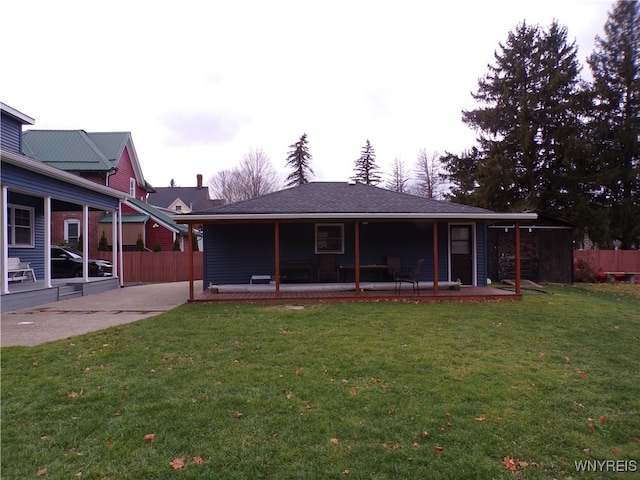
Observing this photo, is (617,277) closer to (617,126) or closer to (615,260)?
(615,260)

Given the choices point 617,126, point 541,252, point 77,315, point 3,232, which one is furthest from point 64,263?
point 617,126

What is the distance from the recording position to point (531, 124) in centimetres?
2088

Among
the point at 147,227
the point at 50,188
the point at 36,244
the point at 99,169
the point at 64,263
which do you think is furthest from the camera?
the point at 147,227

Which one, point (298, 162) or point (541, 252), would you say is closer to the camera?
point (541, 252)

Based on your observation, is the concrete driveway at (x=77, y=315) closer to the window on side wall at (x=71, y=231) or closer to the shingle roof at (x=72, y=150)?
the window on side wall at (x=71, y=231)

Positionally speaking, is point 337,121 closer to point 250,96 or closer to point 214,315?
point 250,96

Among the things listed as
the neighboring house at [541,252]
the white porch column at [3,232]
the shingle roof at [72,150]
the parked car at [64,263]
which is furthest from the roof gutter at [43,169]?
the neighboring house at [541,252]

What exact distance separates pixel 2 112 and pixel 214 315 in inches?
376

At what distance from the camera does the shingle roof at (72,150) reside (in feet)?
63.1

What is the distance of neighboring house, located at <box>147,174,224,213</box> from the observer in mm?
36062

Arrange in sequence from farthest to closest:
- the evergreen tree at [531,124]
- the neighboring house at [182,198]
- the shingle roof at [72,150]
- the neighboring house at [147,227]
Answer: the neighboring house at [182,198]
the neighboring house at [147,227]
the evergreen tree at [531,124]
the shingle roof at [72,150]

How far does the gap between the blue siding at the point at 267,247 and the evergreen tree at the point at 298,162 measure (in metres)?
25.2

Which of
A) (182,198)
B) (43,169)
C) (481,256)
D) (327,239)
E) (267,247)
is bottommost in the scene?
(481,256)

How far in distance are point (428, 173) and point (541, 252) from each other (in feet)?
76.9
